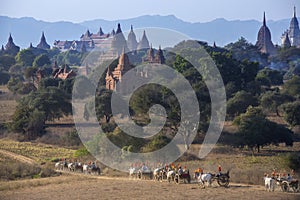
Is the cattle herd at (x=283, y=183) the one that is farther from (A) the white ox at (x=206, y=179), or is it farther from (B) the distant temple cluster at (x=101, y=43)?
(B) the distant temple cluster at (x=101, y=43)

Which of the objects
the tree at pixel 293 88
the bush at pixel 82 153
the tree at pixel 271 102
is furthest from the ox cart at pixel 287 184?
the tree at pixel 293 88

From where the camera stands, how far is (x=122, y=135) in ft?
88.2

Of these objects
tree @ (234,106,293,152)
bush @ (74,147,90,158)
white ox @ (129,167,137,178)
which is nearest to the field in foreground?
white ox @ (129,167,137,178)

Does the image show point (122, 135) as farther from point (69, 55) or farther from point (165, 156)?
point (69, 55)

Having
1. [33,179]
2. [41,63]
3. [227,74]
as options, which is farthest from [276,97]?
[41,63]

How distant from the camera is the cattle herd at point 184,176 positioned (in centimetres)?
1623

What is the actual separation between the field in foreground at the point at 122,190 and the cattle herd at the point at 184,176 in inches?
8.8

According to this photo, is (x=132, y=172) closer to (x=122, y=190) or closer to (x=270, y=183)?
(x=122, y=190)

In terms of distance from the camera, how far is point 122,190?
16.7 meters

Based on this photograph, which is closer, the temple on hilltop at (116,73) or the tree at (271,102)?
the tree at (271,102)

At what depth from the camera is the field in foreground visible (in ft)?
51.3

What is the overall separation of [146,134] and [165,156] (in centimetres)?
431

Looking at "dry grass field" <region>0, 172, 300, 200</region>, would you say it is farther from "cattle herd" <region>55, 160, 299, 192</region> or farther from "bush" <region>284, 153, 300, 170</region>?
"bush" <region>284, 153, 300, 170</region>

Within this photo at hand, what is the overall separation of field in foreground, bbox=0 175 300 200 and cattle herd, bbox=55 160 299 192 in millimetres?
223
